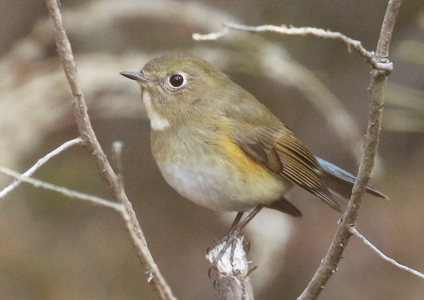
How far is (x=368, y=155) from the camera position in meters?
1.92

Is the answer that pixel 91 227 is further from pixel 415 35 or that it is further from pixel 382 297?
pixel 415 35

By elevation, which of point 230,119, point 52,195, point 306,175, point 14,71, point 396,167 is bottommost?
point 52,195

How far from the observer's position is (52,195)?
17.9 feet

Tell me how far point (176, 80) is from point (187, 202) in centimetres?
289

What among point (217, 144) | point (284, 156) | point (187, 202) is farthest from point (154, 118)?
point (187, 202)

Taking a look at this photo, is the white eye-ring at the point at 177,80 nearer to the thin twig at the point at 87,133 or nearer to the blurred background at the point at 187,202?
the blurred background at the point at 187,202

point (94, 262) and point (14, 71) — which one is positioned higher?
point (14, 71)

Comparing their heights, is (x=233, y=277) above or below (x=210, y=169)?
below

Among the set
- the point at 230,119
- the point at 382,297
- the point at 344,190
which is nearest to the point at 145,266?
the point at 230,119

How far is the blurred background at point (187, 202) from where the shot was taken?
4.50 meters

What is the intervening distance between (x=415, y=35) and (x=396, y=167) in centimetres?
131

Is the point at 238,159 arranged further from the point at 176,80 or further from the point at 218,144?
the point at 176,80

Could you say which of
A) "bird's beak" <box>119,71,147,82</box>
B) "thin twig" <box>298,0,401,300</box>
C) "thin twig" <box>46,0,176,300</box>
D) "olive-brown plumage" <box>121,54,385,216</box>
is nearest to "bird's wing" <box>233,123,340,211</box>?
"olive-brown plumage" <box>121,54,385,216</box>

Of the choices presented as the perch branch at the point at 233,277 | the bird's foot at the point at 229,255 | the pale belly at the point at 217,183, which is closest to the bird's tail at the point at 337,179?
the pale belly at the point at 217,183
